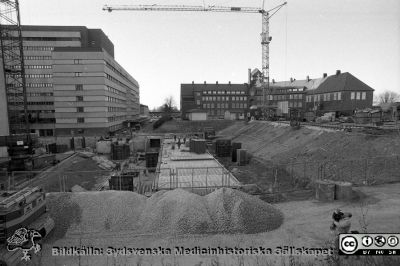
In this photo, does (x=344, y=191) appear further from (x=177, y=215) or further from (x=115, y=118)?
(x=115, y=118)

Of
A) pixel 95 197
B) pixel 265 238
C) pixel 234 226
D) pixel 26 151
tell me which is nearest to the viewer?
pixel 265 238

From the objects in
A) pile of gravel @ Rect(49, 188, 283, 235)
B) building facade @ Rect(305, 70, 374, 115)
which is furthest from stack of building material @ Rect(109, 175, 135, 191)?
building facade @ Rect(305, 70, 374, 115)

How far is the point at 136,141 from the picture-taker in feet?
144

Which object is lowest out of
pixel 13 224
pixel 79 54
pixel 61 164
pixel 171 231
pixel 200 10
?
pixel 61 164

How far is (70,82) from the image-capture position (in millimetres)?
55750

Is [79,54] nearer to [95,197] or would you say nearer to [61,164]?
[61,164]

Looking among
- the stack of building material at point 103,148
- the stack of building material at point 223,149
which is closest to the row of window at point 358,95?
the stack of building material at point 223,149

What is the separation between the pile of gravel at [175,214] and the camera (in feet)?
32.7

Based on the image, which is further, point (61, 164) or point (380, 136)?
point (61, 164)

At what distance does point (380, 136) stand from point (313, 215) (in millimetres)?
16885

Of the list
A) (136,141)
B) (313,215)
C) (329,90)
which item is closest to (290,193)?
(313,215)

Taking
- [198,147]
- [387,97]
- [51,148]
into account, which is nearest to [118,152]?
[198,147]

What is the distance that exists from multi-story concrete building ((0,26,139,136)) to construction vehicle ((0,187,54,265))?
170 ft

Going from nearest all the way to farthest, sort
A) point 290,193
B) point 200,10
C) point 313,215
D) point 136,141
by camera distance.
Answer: point 313,215
point 290,193
point 136,141
point 200,10
